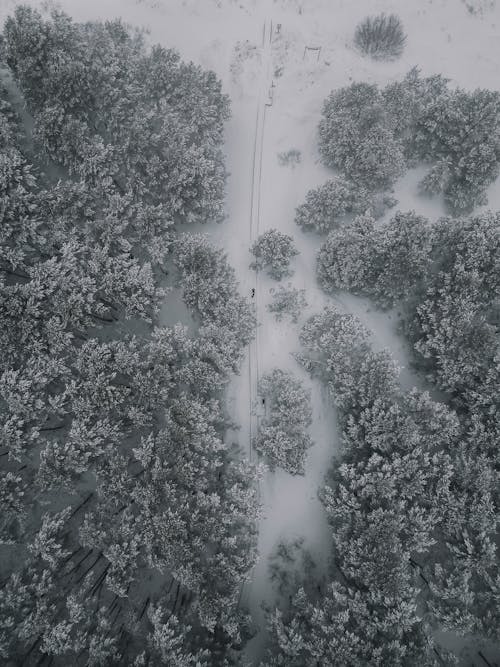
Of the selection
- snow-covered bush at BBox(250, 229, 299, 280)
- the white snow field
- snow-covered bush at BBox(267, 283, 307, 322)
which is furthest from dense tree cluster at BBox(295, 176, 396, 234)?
snow-covered bush at BBox(267, 283, 307, 322)

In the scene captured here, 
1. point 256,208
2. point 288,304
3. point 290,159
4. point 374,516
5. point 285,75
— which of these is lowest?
point 374,516

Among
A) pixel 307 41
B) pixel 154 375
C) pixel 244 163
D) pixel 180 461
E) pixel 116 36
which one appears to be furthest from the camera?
pixel 307 41

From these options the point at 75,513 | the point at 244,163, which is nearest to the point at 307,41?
the point at 244,163

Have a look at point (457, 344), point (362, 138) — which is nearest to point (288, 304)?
point (457, 344)

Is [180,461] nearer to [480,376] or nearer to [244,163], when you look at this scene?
[480,376]

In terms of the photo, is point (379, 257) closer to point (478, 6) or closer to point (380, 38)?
point (380, 38)

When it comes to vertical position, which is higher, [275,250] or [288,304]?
[275,250]

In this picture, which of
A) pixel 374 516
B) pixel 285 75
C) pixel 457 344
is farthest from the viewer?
pixel 285 75
